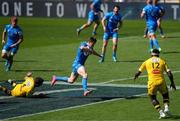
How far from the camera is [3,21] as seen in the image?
179ft

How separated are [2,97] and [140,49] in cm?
1441

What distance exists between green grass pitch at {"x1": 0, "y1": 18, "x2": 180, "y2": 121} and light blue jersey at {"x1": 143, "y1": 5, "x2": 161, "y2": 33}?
1383 mm

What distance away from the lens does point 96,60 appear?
107 feet

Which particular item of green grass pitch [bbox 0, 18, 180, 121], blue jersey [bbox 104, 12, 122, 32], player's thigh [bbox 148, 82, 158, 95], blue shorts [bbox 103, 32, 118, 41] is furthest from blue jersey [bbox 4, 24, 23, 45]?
player's thigh [bbox 148, 82, 158, 95]

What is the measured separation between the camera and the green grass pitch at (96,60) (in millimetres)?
19391

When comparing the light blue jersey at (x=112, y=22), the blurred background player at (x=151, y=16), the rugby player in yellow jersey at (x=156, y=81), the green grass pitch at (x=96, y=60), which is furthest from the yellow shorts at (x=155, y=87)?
the blurred background player at (x=151, y=16)

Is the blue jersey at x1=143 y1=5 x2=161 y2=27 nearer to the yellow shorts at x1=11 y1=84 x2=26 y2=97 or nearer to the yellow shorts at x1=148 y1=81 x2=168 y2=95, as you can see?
the yellow shorts at x1=11 y1=84 x2=26 y2=97

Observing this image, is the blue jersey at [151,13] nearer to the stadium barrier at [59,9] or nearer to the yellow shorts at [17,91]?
the yellow shorts at [17,91]

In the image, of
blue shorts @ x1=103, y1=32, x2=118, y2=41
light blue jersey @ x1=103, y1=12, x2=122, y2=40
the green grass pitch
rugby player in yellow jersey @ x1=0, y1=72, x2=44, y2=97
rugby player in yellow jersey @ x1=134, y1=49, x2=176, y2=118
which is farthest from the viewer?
light blue jersey @ x1=103, y1=12, x2=122, y2=40

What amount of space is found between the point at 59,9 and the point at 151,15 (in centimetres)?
2491

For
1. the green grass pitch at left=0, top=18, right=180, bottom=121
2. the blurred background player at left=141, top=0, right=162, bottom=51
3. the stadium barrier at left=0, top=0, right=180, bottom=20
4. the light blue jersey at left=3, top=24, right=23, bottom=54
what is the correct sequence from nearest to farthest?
the green grass pitch at left=0, top=18, right=180, bottom=121 → the light blue jersey at left=3, top=24, right=23, bottom=54 → the blurred background player at left=141, top=0, right=162, bottom=51 → the stadium barrier at left=0, top=0, right=180, bottom=20

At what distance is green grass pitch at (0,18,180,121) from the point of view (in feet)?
63.6

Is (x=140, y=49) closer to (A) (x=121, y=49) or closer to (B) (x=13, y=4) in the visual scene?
(A) (x=121, y=49)

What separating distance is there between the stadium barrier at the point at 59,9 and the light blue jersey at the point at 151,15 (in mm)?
21479
